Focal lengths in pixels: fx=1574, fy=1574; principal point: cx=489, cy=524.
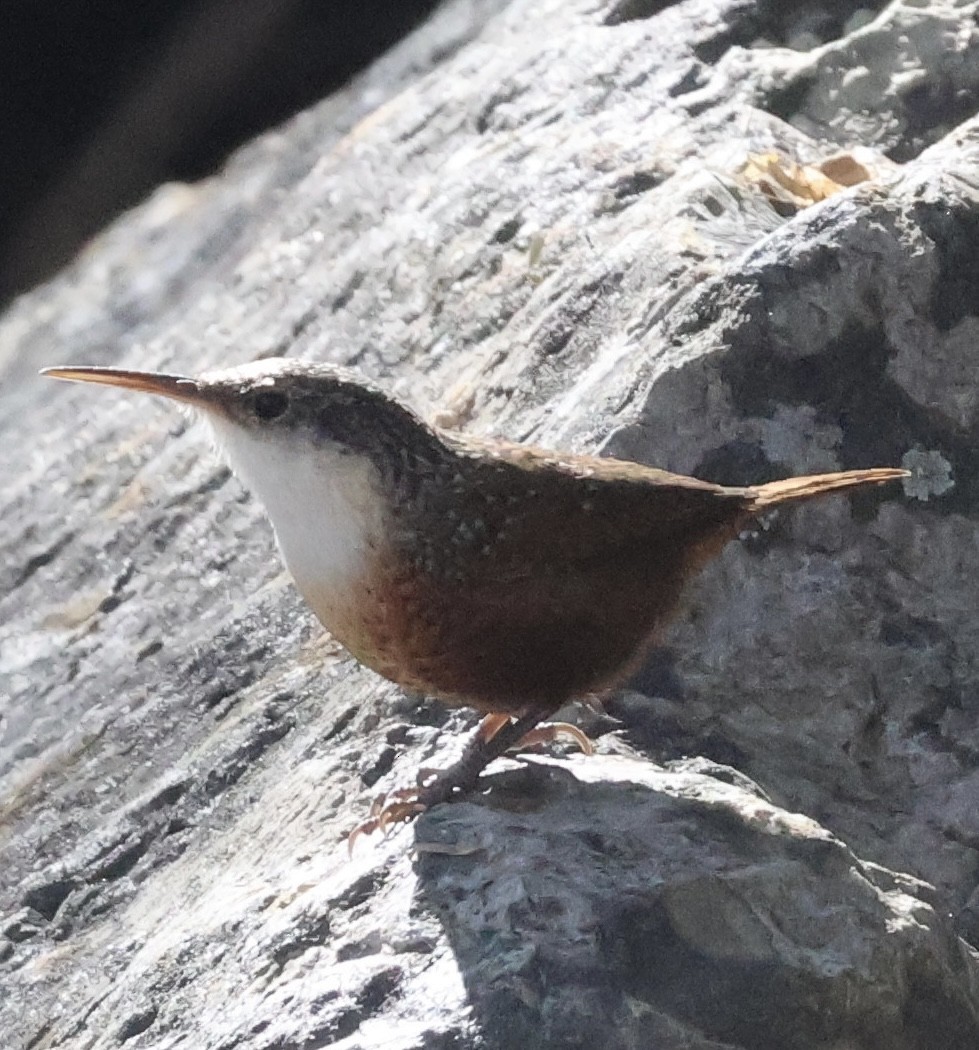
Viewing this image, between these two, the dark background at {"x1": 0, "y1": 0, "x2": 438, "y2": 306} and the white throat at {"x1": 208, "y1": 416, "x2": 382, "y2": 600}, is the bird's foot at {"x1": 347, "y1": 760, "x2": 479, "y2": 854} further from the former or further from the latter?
the dark background at {"x1": 0, "y1": 0, "x2": 438, "y2": 306}

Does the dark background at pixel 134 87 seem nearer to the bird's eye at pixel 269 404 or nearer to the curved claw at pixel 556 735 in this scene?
the bird's eye at pixel 269 404

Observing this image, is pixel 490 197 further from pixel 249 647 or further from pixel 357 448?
pixel 357 448

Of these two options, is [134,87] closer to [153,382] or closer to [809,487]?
[153,382]

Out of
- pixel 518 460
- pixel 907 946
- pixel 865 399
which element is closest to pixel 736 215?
pixel 865 399

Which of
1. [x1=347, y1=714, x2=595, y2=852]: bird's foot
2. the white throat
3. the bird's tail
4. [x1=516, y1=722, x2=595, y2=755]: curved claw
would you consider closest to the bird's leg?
[x1=347, y1=714, x2=595, y2=852]: bird's foot

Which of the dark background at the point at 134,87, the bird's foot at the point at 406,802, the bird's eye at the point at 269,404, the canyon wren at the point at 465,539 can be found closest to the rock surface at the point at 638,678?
the bird's foot at the point at 406,802
